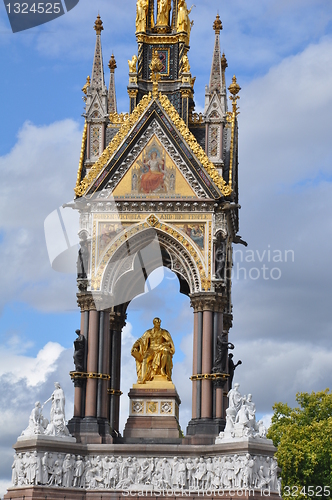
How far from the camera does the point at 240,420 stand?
120 ft

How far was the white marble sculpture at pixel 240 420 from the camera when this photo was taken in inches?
1430

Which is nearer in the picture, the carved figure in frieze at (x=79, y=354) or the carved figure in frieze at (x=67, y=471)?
the carved figure in frieze at (x=67, y=471)

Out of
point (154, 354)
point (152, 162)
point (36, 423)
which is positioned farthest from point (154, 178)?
point (36, 423)

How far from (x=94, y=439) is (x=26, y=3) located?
15124mm

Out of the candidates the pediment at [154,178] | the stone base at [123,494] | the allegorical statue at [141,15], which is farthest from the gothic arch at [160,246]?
the allegorical statue at [141,15]

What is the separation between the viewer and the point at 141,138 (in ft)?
131

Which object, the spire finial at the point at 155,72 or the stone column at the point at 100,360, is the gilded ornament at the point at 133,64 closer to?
the spire finial at the point at 155,72

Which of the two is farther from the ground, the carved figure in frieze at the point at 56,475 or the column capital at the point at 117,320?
the column capital at the point at 117,320

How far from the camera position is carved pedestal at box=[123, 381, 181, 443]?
38781mm

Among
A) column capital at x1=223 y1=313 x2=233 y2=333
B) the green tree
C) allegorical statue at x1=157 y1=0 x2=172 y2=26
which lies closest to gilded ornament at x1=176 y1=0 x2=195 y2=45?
allegorical statue at x1=157 y1=0 x2=172 y2=26

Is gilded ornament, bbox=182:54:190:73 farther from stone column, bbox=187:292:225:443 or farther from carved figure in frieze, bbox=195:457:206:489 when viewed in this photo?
carved figure in frieze, bbox=195:457:206:489

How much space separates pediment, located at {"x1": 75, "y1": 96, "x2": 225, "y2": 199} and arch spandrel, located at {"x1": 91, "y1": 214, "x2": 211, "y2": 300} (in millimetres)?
1179

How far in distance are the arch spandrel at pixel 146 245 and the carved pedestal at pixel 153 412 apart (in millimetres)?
3511

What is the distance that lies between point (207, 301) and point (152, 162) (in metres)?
5.23
